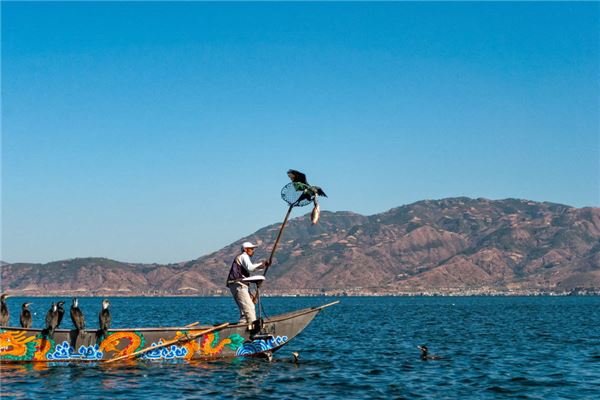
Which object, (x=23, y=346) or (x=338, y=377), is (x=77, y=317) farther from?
(x=338, y=377)

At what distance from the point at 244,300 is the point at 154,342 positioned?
3912 millimetres

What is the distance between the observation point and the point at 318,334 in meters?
54.3

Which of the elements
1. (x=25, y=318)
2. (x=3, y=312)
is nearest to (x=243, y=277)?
(x=25, y=318)

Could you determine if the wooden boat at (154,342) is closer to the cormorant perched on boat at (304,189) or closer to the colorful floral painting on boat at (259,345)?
the colorful floral painting on boat at (259,345)

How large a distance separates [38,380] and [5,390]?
6.33 ft

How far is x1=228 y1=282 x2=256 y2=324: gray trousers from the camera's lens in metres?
30.9

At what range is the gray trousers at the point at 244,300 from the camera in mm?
30859

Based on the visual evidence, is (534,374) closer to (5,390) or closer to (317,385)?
(317,385)

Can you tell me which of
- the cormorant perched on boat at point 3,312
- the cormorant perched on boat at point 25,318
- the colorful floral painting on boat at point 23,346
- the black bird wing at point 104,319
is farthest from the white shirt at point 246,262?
the cormorant perched on boat at point 3,312

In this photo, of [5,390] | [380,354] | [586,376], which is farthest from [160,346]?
[586,376]

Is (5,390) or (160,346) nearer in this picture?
(5,390)

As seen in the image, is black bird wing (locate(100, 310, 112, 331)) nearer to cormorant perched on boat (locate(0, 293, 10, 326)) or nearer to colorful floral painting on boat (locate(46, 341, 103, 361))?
colorful floral painting on boat (locate(46, 341, 103, 361))

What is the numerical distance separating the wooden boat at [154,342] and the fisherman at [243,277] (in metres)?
0.57

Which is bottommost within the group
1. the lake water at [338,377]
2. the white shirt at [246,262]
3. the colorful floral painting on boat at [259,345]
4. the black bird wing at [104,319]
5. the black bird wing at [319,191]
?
the lake water at [338,377]
